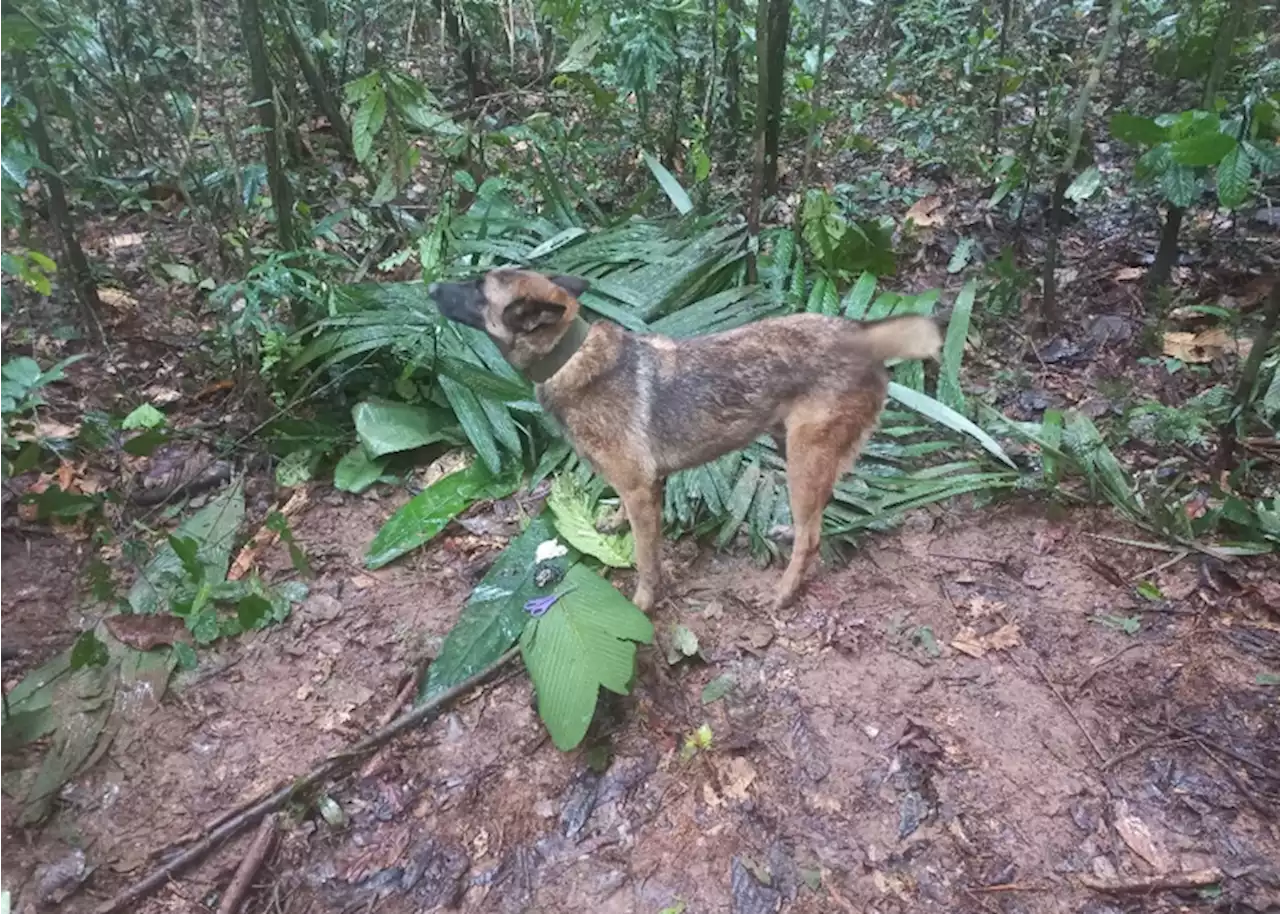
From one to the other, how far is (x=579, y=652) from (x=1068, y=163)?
161 inches

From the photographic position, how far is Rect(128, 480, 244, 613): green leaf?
4.24 metres

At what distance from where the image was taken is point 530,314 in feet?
11.8

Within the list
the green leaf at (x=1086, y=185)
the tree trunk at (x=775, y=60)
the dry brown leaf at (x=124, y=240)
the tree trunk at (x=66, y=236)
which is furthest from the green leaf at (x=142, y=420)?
the green leaf at (x=1086, y=185)

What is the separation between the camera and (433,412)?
17.3 feet

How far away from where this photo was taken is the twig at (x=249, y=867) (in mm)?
3154

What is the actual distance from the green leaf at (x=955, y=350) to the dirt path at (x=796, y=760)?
1033mm

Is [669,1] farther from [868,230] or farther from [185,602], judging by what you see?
[185,602]

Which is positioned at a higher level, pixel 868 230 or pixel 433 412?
pixel 868 230

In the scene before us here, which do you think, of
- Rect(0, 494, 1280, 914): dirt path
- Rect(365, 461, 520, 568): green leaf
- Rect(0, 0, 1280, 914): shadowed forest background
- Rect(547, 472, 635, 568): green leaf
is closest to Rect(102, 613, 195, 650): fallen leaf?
Rect(0, 0, 1280, 914): shadowed forest background

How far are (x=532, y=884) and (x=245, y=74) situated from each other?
6.76m

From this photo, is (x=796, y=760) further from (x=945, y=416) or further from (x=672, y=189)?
(x=672, y=189)

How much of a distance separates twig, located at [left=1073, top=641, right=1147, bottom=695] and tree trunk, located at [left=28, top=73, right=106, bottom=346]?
5.64 metres

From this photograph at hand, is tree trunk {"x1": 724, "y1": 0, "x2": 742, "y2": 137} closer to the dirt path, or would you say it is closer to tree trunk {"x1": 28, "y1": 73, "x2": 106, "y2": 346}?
the dirt path

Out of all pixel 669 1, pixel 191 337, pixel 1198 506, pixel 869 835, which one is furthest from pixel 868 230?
pixel 191 337
